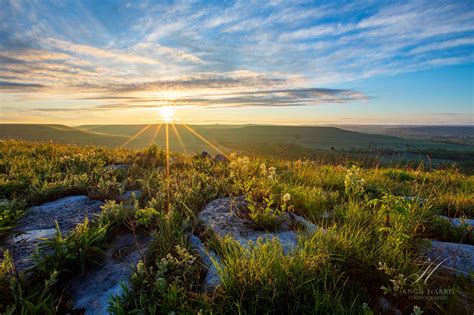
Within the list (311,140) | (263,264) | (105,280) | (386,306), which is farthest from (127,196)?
(311,140)

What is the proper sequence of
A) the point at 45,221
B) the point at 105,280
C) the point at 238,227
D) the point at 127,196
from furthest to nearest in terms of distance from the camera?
the point at 127,196, the point at 45,221, the point at 238,227, the point at 105,280

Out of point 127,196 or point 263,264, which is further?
point 127,196

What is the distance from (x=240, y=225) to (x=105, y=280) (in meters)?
1.73

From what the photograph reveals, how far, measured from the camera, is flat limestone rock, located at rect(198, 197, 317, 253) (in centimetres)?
354

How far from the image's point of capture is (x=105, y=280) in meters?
2.94

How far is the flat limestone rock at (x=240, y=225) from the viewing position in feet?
11.6

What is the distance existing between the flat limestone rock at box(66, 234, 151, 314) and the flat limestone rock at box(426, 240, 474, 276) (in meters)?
3.27

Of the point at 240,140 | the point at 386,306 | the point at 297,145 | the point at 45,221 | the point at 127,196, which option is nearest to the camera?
the point at 386,306

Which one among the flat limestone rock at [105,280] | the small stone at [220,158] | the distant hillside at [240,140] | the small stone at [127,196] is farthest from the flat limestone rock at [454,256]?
the distant hillside at [240,140]

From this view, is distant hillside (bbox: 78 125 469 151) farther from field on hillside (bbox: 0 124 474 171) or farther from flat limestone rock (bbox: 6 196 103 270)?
flat limestone rock (bbox: 6 196 103 270)

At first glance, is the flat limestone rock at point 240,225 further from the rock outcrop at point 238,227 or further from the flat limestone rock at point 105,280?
Answer: the flat limestone rock at point 105,280

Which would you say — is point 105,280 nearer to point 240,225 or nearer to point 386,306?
point 240,225

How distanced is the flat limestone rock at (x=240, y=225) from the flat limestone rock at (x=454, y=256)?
139cm

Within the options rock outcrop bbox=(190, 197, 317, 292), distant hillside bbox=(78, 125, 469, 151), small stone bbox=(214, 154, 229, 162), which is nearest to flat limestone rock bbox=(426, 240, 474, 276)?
rock outcrop bbox=(190, 197, 317, 292)
